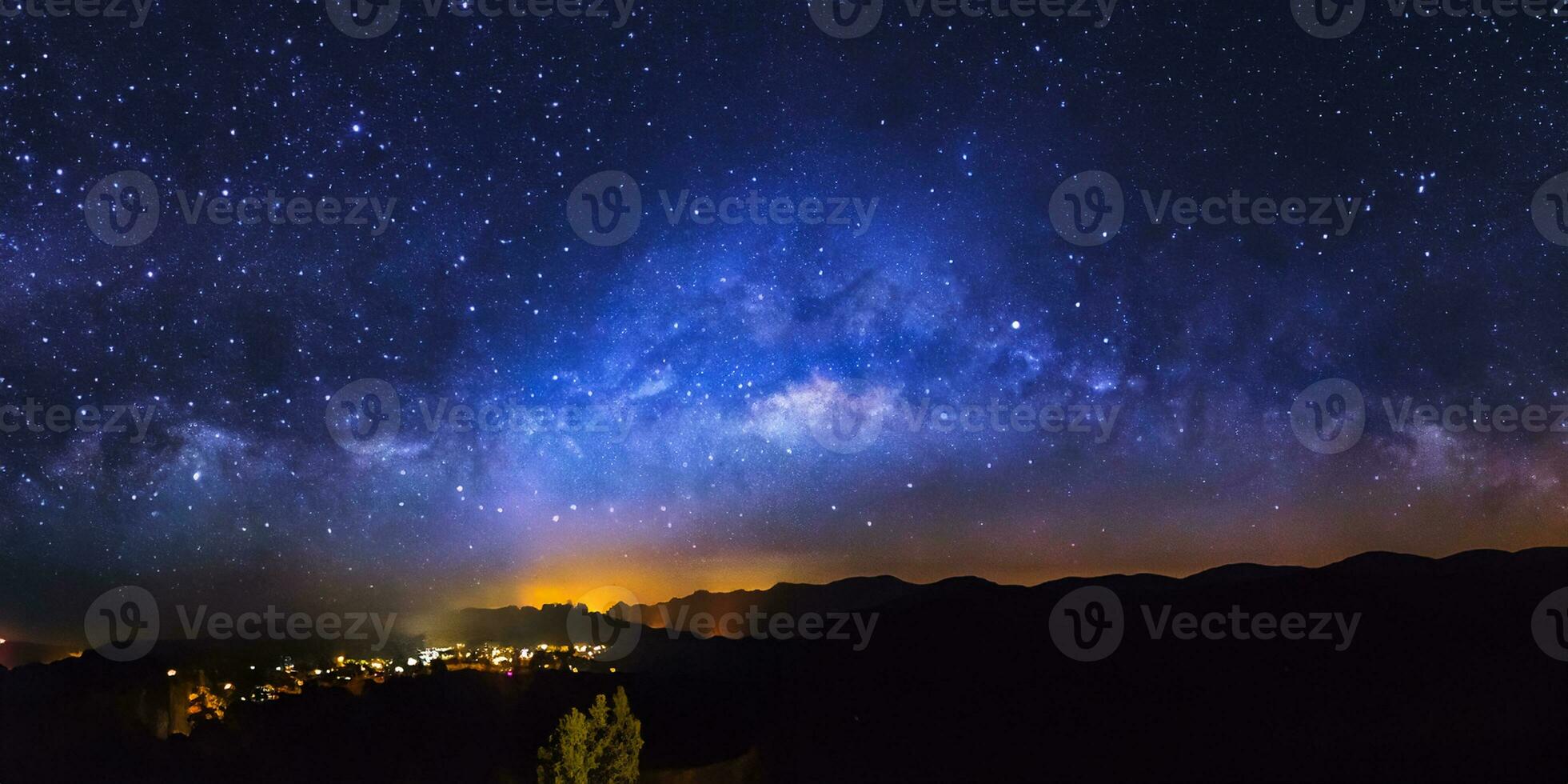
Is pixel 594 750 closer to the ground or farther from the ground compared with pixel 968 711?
farther from the ground

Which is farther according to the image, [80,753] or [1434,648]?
[1434,648]

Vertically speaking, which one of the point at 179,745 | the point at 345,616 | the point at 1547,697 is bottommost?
the point at 1547,697

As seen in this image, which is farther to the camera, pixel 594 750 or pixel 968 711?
pixel 968 711

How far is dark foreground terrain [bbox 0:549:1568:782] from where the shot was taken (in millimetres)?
47719

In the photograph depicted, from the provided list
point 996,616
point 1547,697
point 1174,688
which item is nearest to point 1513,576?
point 1547,697

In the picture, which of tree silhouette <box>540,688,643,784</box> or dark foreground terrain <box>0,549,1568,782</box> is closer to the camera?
tree silhouette <box>540,688,643,784</box>

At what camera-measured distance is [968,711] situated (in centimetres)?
6397

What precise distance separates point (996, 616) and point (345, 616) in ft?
263

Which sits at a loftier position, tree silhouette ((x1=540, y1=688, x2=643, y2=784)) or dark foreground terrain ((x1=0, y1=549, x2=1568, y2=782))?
tree silhouette ((x1=540, y1=688, x2=643, y2=784))

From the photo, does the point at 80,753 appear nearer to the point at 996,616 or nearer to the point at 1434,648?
the point at 996,616

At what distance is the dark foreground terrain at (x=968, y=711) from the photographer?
4772 cm

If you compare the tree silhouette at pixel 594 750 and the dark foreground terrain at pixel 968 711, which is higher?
the tree silhouette at pixel 594 750

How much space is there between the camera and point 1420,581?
270 ft

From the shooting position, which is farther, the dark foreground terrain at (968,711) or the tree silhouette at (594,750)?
the dark foreground terrain at (968,711)
